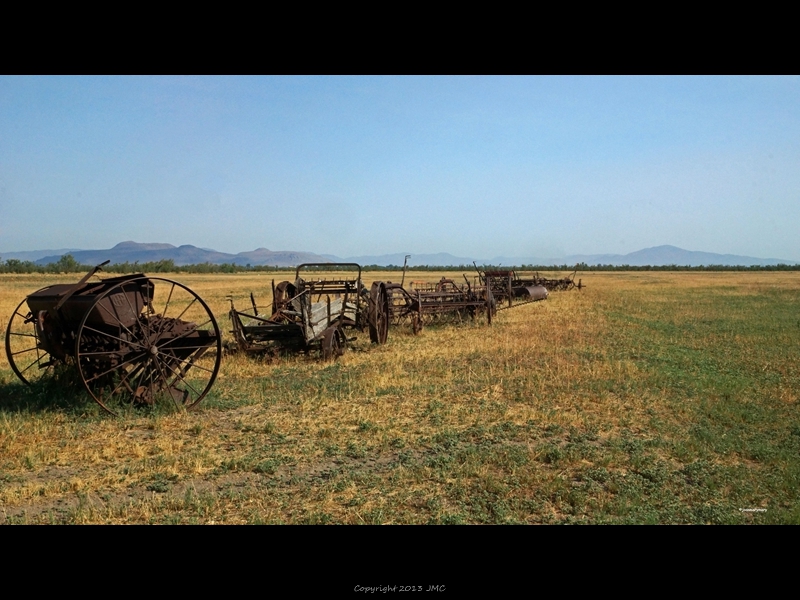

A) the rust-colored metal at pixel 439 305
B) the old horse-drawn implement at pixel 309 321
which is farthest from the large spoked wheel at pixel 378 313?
the rust-colored metal at pixel 439 305

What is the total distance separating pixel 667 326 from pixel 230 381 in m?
14.7

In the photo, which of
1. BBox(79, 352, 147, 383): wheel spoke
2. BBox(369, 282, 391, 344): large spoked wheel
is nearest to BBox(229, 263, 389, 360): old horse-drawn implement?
BBox(369, 282, 391, 344): large spoked wheel

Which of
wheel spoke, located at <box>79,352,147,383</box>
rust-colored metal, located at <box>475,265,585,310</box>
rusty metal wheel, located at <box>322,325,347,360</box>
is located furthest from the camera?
rust-colored metal, located at <box>475,265,585,310</box>

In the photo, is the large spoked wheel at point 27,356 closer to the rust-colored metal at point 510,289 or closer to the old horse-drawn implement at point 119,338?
the old horse-drawn implement at point 119,338

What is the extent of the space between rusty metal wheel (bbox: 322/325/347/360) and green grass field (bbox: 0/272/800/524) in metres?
0.27

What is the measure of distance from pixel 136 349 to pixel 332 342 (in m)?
4.79

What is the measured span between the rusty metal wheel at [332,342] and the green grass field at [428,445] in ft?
0.89

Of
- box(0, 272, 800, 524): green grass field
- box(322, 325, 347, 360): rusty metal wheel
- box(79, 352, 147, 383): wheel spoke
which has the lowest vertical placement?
box(0, 272, 800, 524): green grass field

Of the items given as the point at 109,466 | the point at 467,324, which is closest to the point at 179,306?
the point at 467,324

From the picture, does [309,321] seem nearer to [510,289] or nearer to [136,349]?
[136,349]

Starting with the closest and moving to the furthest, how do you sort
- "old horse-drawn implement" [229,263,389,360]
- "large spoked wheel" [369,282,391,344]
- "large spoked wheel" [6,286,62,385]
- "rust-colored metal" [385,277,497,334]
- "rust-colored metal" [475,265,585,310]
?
1. "large spoked wheel" [6,286,62,385]
2. "old horse-drawn implement" [229,263,389,360]
3. "large spoked wheel" [369,282,391,344]
4. "rust-colored metal" [385,277,497,334]
5. "rust-colored metal" [475,265,585,310]

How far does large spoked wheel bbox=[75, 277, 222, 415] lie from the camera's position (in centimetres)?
748

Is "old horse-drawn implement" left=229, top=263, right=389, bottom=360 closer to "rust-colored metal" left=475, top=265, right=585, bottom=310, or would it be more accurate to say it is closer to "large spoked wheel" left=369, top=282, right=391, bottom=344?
"large spoked wheel" left=369, top=282, right=391, bottom=344
